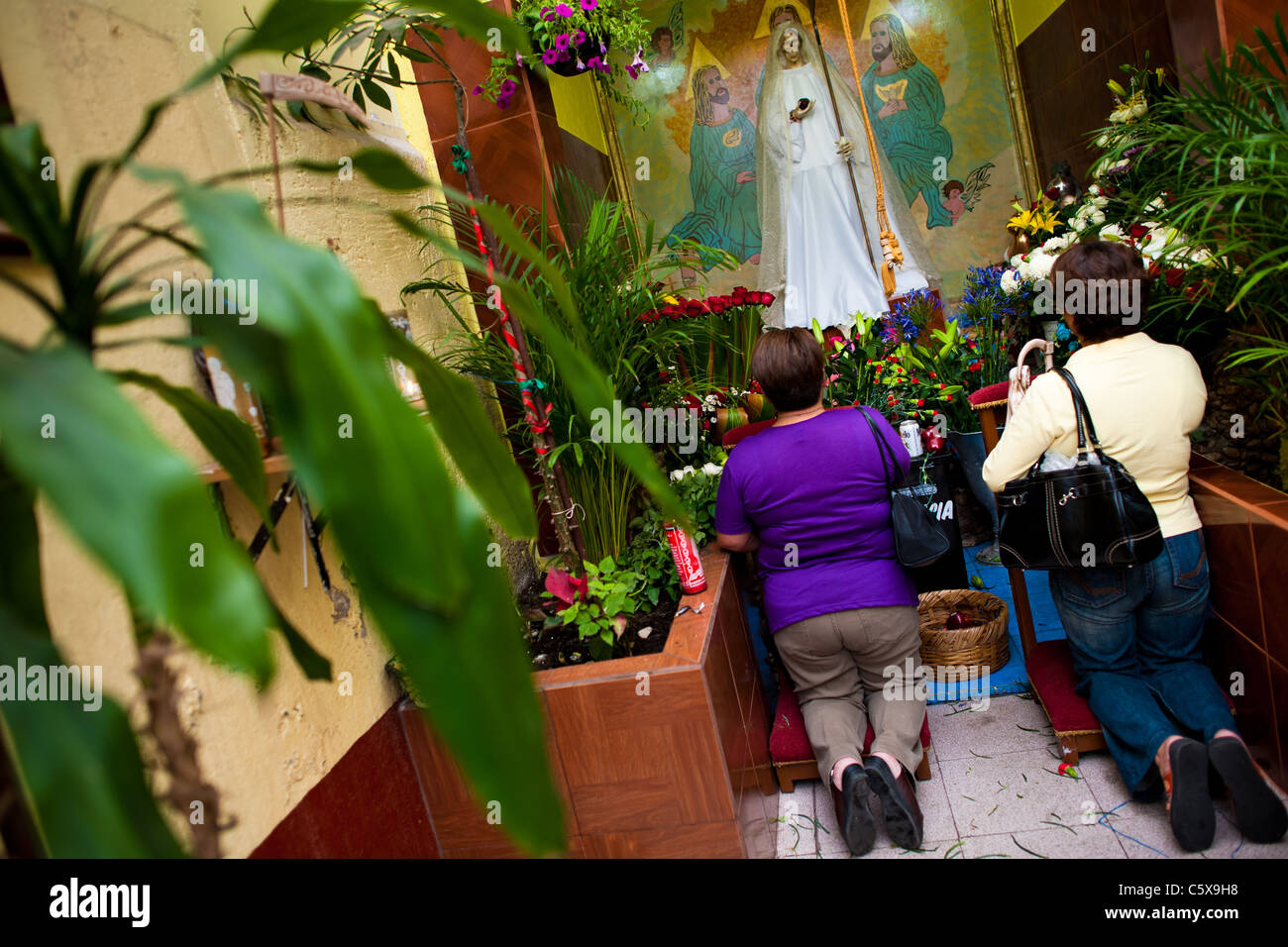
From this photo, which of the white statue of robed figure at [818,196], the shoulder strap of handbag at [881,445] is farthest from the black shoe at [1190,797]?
the white statue of robed figure at [818,196]

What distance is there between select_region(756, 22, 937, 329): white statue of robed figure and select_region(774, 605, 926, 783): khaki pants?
3.18m

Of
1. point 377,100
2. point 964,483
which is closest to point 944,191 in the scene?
point 964,483

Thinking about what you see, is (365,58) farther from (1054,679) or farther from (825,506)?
(1054,679)

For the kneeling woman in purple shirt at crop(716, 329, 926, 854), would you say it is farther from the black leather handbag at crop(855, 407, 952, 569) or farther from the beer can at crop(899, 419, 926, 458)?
the beer can at crop(899, 419, 926, 458)

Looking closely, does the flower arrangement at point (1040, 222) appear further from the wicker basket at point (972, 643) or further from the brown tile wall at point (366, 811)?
the brown tile wall at point (366, 811)

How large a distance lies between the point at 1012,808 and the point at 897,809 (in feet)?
1.11

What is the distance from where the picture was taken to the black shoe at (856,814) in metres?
1.99

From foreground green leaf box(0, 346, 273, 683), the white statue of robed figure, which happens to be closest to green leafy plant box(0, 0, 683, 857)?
foreground green leaf box(0, 346, 273, 683)

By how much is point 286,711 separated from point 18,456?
1.35 m

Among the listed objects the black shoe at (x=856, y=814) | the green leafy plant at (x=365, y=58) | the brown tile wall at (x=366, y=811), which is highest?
the green leafy plant at (x=365, y=58)

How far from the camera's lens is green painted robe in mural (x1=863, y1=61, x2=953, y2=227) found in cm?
523

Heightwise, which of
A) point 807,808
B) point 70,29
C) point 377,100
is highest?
point 377,100
